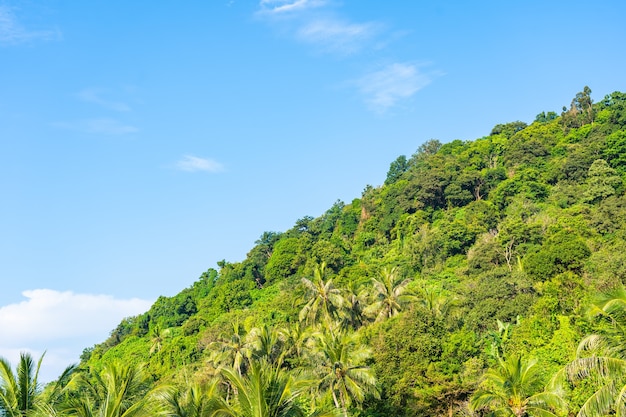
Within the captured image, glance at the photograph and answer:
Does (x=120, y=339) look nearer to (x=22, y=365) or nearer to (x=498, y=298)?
(x=498, y=298)

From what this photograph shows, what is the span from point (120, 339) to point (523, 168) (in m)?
61.7

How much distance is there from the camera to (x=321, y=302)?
159 feet

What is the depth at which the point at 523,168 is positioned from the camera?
80.8 m

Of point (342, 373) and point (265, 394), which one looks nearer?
point (265, 394)

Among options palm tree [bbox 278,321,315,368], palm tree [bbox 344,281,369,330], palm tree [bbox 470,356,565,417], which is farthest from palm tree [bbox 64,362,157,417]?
palm tree [bbox 344,281,369,330]

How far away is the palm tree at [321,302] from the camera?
4822 centimetres

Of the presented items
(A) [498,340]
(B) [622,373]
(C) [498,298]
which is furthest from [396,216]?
(B) [622,373]

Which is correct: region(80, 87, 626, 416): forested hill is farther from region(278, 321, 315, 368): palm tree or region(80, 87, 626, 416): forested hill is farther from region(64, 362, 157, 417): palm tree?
region(64, 362, 157, 417): palm tree

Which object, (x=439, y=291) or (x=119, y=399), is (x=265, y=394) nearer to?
(x=119, y=399)

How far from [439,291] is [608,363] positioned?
38727 mm

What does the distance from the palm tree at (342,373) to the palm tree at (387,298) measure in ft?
39.7

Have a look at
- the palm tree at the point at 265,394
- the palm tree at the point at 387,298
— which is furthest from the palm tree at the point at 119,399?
the palm tree at the point at 387,298

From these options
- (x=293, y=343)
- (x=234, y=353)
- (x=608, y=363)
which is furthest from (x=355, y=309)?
(x=608, y=363)

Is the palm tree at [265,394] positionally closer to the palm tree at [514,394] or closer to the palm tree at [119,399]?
the palm tree at [119,399]
